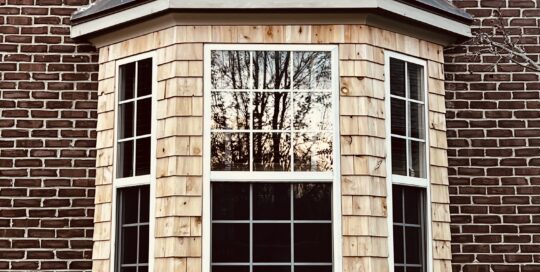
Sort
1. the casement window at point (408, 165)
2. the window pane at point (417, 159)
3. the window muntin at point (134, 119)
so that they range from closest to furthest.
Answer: the casement window at point (408, 165)
the window muntin at point (134, 119)
the window pane at point (417, 159)

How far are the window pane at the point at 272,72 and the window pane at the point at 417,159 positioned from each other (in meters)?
1.25

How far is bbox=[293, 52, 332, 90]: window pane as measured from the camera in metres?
6.80

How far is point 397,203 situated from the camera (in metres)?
6.90

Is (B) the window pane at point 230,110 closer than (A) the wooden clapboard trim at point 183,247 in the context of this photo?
No

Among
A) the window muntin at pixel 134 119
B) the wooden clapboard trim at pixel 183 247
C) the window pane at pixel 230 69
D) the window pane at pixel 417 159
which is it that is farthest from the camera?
the window pane at pixel 417 159

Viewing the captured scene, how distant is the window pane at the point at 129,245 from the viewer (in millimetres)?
6895

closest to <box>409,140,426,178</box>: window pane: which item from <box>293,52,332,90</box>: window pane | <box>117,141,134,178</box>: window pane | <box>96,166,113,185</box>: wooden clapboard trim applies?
<box>293,52,332,90</box>: window pane

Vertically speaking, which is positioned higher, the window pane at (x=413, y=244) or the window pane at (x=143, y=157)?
the window pane at (x=143, y=157)

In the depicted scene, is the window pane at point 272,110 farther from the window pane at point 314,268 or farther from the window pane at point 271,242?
A: the window pane at point 314,268

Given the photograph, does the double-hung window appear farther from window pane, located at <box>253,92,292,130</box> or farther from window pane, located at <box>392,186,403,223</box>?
window pane, located at <box>392,186,403,223</box>

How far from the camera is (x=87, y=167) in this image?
294 inches

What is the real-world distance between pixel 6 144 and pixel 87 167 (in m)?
0.77

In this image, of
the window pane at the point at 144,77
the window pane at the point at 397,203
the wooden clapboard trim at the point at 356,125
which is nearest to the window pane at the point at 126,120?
the window pane at the point at 144,77

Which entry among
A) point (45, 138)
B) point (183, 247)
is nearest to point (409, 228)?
point (183, 247)
